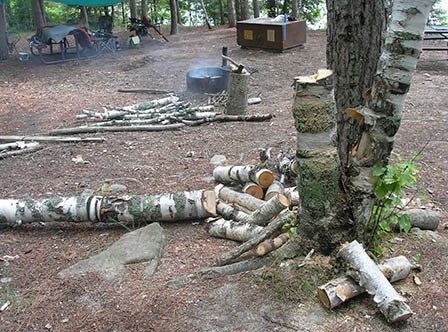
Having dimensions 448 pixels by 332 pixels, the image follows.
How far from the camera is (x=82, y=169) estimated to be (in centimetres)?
555

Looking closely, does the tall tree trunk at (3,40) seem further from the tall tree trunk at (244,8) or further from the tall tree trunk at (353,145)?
the tall tree trunk at (353,145)

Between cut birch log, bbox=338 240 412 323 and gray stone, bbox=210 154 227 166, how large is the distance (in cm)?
284

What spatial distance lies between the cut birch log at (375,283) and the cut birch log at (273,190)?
4.96 ft

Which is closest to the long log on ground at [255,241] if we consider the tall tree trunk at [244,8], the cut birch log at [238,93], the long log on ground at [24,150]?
the long log on ground at [24,150]

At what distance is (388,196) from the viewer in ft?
10.1

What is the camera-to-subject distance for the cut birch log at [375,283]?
8.25 feet

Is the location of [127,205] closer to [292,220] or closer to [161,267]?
[161,267]

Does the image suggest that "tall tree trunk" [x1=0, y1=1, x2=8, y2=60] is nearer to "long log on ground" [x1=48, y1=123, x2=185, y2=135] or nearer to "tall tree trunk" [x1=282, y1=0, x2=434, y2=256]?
"long log on ground" [x1=48, y1=123, x2=185, y2=135]

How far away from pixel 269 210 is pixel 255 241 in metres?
0.50

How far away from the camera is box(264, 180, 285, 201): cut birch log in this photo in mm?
4274

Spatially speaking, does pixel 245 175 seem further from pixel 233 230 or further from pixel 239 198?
pixel 233 230

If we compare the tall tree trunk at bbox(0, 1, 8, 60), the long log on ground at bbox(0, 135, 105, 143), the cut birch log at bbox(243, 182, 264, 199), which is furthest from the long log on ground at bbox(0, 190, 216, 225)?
the tall tree trunk at bbox(0, 1, 8, 60)

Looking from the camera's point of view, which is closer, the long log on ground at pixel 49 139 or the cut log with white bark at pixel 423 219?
the cut log with white bark at pixel 423 219

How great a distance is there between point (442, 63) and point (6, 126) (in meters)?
9.13
